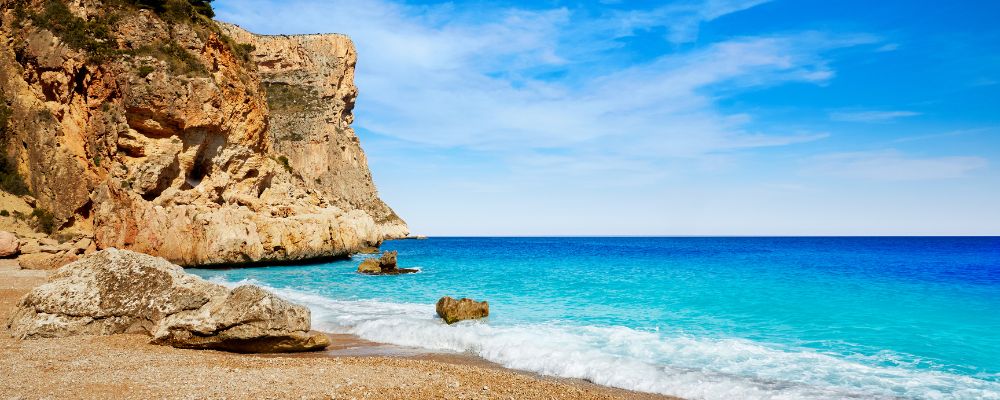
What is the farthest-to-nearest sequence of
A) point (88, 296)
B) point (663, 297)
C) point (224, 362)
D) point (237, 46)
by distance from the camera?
point (237, 46) → point (663, 297) → point (88, 296) → point (224, 362)

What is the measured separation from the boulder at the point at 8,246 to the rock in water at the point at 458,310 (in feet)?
65.9

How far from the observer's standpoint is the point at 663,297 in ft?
62.5

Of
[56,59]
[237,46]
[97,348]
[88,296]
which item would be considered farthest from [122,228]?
[97,348]

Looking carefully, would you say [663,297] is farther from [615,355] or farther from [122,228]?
[122,228]

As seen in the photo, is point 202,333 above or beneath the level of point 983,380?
above

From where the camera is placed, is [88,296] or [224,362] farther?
[88,296]

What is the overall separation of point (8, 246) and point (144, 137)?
9.11 meters

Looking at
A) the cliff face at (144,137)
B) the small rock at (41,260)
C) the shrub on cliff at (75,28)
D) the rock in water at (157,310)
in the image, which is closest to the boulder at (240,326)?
the rock in water at (157,310)

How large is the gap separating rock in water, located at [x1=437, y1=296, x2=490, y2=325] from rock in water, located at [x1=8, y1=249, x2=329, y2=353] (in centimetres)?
366

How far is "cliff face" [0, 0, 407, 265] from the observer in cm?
2867

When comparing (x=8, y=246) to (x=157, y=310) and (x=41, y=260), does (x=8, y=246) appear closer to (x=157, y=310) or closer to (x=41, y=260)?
(x=41, y=260)

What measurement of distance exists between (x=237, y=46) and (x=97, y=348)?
37.0 metres

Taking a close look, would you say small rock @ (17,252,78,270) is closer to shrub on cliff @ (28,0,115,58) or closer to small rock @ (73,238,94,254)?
small rock @ (73,238,94,254)

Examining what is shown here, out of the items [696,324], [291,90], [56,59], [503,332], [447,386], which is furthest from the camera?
[291,90]
